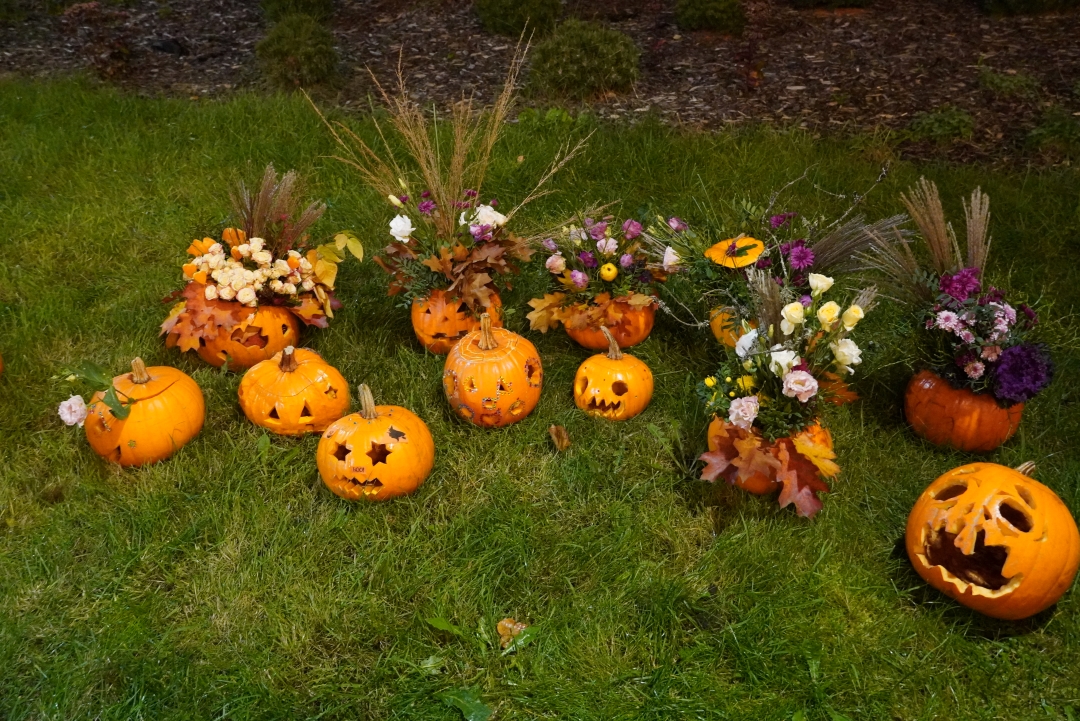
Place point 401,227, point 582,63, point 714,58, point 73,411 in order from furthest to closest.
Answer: point 714,58
point 582,63
point 401,227
point 73,411

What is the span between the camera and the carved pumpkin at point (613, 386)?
11.7 feet

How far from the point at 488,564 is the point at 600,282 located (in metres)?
1.45

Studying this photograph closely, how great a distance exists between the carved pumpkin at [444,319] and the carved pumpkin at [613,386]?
22.4 inches

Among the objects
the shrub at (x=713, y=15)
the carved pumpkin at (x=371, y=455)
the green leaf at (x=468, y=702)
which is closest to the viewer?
the green leaf at (x=468, y=702)

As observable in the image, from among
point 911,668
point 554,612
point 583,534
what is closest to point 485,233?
point 583,534

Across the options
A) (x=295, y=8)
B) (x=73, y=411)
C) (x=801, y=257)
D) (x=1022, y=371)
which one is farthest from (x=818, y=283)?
(x=295, y=8)

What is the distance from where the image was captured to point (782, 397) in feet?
9.89

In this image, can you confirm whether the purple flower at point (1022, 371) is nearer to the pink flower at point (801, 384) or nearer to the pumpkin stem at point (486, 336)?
the pink flower at point (801, 384)

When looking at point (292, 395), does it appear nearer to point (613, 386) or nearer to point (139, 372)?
point (139, 372)

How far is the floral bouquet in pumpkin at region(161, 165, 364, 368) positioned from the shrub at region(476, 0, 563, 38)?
15.5ft

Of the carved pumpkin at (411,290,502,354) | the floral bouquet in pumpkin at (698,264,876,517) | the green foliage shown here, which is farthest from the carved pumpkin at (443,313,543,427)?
the green foliage

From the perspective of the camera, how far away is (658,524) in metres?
3.13

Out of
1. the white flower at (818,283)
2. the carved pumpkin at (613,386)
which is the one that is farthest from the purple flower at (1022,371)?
the carved pumpkin at (613,386)

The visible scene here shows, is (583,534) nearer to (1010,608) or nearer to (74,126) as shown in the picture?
(1010,608)
